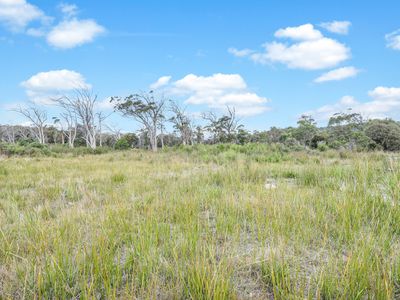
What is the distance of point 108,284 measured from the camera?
1688 mm

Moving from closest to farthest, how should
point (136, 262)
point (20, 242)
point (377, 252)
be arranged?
1. point (377, 252)
2. point (136, 262)
3. point (20, 242)

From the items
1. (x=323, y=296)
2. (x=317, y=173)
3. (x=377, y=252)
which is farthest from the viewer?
(x=317, y=173)

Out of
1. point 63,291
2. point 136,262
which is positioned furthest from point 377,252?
point 63,291

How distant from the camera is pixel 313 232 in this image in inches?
92.2

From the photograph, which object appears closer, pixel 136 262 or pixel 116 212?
pixel 136 262

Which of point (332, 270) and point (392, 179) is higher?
point (392, 179)

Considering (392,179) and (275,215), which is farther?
(392,179)

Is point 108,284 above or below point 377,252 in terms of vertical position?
below

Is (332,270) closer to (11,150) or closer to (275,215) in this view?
(275,215)

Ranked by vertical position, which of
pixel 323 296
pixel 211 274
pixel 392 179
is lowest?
pixel 323 296

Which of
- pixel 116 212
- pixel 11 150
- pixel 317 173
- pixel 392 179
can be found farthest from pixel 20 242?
pixel 11 150

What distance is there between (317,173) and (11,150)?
87.4 ft

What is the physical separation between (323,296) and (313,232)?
0.87 metres

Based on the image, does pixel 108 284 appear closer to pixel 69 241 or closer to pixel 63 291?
pixel 63 291
